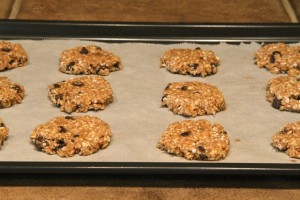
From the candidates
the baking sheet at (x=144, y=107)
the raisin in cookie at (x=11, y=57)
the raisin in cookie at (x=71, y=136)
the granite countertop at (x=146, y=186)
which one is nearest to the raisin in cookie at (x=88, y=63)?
the baking sheet at (x=144, y=107)

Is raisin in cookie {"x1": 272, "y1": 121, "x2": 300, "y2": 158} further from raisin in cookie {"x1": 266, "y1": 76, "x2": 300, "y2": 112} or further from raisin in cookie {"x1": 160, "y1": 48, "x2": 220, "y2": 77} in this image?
raisin in cookie {"x1": 160, "y1": 48, "x2": 220, "y2": 77}

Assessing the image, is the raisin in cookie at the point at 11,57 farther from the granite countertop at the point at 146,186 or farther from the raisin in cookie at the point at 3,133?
the granite countertop at the point at 146,186

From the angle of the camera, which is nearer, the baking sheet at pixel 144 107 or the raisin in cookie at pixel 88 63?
the baking sheet at pixel 144 107

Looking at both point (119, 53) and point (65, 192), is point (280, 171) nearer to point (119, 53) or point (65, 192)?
point (65, 192)

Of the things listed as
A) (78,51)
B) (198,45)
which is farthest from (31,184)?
(198,45)

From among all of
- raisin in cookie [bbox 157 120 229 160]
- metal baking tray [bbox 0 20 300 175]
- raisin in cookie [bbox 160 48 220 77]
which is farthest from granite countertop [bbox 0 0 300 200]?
metal baking tray [bbox 0 20 300 175]

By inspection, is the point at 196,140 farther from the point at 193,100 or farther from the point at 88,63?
the point at 88,63
